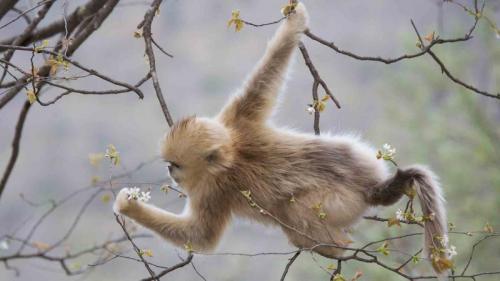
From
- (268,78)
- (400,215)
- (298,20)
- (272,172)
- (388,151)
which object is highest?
(298,20)

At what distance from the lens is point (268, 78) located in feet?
7.33

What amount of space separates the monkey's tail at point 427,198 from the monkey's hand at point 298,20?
55cm

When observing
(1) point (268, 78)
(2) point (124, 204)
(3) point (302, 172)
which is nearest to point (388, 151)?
(3) point (302, 172)

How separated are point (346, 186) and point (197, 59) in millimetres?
7434

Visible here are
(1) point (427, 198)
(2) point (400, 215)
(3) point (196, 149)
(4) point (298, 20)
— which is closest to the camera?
(2) point (400, 215)

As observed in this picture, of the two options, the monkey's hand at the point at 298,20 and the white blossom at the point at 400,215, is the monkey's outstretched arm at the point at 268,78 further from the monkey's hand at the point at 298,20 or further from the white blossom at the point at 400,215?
the white blossom at the point at 400,215

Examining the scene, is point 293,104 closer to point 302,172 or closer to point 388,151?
point 302,172

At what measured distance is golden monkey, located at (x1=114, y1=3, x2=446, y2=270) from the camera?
6.39 ft

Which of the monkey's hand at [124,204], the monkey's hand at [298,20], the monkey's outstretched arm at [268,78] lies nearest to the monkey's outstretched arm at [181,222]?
the monkey's hand at [124,204]

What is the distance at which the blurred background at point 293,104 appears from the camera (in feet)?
23.4

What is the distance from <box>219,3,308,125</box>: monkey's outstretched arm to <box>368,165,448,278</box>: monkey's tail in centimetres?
46

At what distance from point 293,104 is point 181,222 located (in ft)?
13.5

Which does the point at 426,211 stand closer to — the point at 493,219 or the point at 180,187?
the point at 180,187

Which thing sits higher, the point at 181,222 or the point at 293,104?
the point at 293,104
